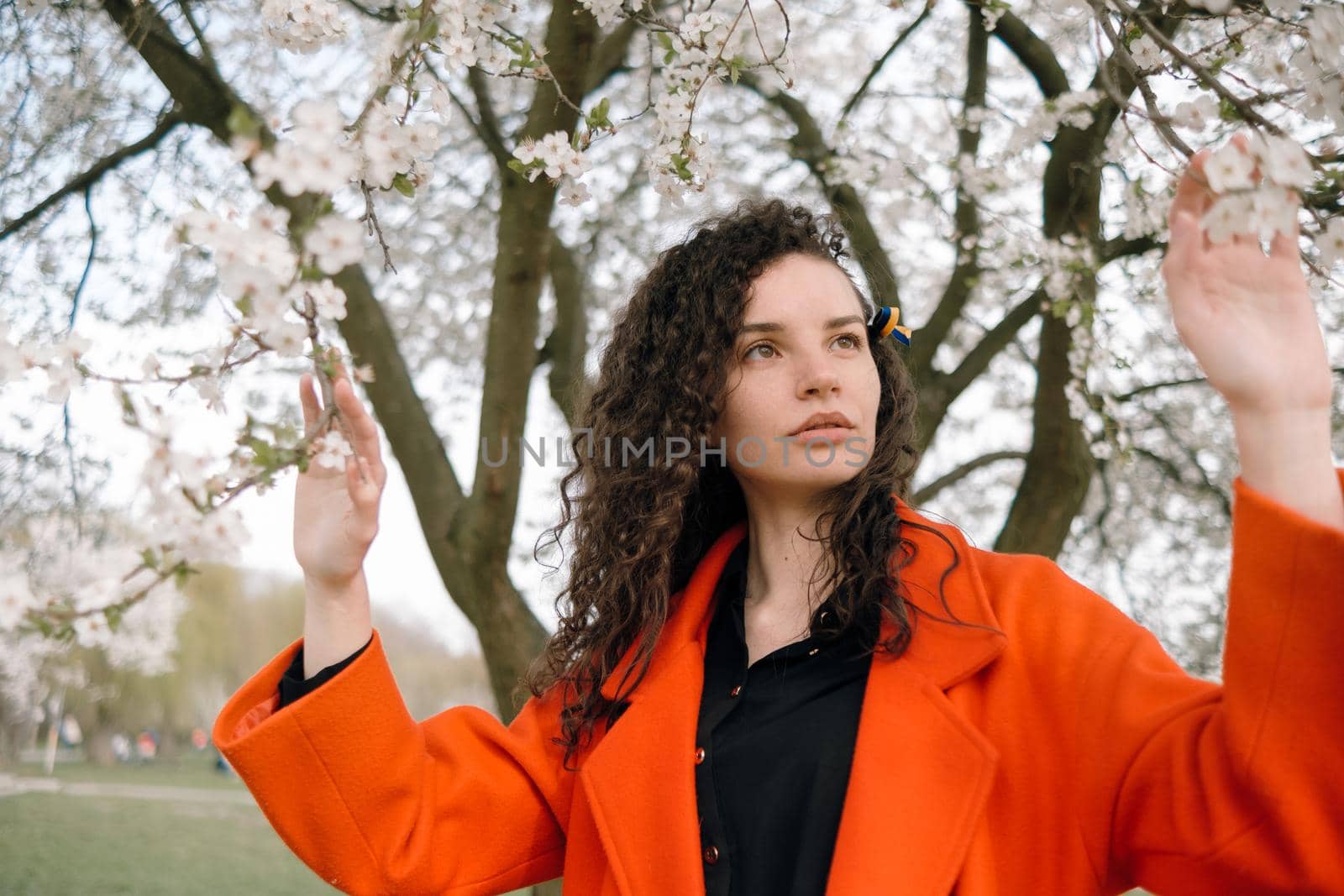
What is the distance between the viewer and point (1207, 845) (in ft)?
3.66

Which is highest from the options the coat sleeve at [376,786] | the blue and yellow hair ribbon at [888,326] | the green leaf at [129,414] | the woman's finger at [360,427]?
the blue and yellow hair ribbon at [888,326]

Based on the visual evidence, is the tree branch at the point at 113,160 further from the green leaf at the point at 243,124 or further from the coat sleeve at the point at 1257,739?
the coat sleeve at the point at 1257,739

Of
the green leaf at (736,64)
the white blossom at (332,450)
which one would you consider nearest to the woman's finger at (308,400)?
the white blossom at (332,450)

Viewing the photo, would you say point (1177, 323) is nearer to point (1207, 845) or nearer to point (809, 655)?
point (1207, 845)

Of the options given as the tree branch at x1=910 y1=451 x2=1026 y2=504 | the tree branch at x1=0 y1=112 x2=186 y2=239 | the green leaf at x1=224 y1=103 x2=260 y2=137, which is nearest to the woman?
the green leaf at x1=224 y1=103 x2=260 y2=137

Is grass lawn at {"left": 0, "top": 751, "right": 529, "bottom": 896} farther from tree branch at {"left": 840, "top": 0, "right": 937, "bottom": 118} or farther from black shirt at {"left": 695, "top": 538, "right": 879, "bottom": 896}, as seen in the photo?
black shirt at {"left": 695, "top": 538, "right": 879, "bottom": 896}

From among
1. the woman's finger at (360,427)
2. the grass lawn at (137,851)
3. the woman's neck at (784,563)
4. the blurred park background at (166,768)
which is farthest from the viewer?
the blurred park background at (166,768)

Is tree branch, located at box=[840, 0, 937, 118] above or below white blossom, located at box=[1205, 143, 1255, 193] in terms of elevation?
above

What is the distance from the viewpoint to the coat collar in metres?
1.34

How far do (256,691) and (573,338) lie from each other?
8.72 feet

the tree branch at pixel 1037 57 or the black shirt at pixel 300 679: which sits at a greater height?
the tree branch at pixel 1037 57

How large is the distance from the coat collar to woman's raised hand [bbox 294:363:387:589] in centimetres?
53

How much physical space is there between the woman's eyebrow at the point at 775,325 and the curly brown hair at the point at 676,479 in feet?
0.08

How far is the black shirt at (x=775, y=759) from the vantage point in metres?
1.45
